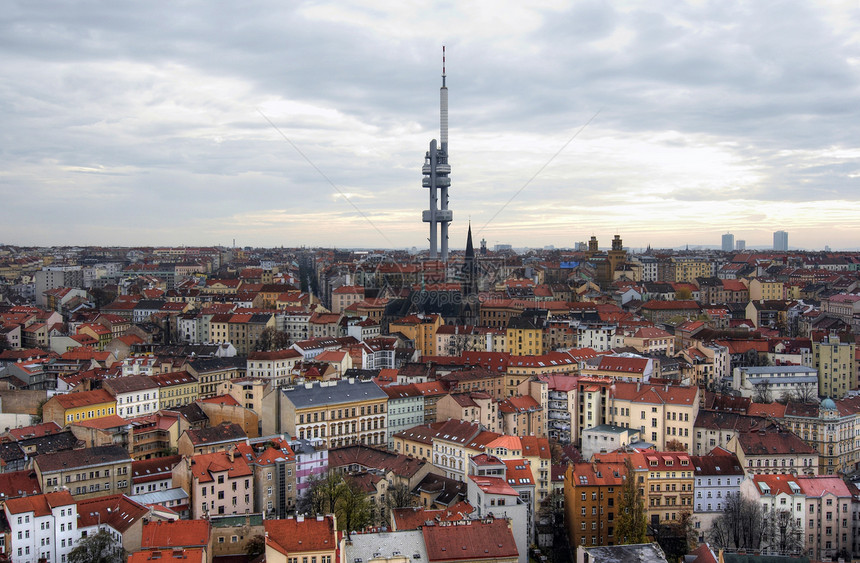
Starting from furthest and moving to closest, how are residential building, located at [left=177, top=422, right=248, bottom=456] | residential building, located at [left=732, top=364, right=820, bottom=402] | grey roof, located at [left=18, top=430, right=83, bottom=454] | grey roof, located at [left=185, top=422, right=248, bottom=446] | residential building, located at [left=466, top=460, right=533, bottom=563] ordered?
residential building, located at [left=732, top=364, right=820, bottom=402] < grey roof, located at [left=185, top=422, right=248, bottom=446] < residential building, located at [left=177, top=422, right=248, bottom=456] < grey roof, located at [left=18, top=430, right=83, bottom=454] < residential building, located at [left=466, top=460, right=533, bottom=563]

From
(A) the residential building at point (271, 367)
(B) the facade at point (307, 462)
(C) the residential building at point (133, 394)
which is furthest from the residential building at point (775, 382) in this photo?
(C) the residential building at point (133, 394)

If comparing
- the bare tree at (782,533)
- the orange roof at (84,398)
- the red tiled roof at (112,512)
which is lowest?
the bare tree at (782,533)

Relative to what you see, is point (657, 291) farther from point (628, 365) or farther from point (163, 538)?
point (163, 538)

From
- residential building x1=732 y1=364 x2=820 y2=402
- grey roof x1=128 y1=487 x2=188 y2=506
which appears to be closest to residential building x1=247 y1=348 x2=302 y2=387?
grey roof x1=128 y1=487 x2=188 y2=506

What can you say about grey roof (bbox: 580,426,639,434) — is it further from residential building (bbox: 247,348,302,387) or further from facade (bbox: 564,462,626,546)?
residential building (bbox: 247,348,302,387)

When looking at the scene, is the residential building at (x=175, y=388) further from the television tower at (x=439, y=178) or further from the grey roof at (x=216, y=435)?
the television tower at (x=439, y=178)

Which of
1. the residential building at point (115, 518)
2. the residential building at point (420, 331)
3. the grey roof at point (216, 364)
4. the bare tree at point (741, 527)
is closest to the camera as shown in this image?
the residential building at point (115, 518)

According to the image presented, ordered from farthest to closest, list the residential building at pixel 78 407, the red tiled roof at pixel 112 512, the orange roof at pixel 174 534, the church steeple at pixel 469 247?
the church steeple at pixel 469 247 → the residential building at pixel 78 407 → the red tiled roof at pixel 112 512 → the orange roof at pixel 174 534
